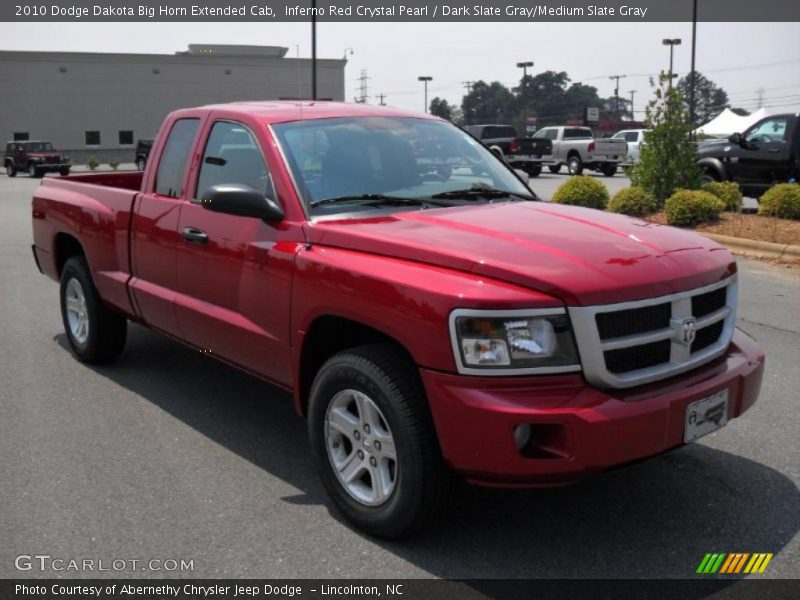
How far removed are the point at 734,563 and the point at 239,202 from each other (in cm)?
272

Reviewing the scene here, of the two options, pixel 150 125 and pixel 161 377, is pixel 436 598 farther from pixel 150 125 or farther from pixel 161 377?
pixel 150 125

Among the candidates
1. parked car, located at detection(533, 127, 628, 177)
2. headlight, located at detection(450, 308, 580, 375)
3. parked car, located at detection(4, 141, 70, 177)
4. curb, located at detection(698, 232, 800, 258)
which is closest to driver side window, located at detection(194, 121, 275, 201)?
headlight, located at detection(450, 308, 580, 375)

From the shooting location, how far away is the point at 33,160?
139 feet

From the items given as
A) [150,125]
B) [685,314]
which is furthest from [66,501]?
[150,125]

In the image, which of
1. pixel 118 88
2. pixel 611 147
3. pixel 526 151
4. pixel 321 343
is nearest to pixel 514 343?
pixel 321 343

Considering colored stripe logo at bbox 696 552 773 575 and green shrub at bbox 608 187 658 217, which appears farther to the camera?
green shrub at bbox 608 187 658 217

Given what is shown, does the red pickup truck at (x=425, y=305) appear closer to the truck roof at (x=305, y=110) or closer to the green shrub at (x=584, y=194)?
the truck roof at (x=305, y=110)

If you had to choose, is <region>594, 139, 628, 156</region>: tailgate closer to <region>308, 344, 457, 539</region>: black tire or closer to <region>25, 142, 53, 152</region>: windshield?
<region>25, 142, 53, 152</region>: windshield

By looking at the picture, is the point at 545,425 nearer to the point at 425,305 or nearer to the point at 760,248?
the point at 425,305

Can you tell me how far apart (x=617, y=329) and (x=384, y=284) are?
3.12 ft

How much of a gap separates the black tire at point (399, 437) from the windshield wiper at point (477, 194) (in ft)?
4.10

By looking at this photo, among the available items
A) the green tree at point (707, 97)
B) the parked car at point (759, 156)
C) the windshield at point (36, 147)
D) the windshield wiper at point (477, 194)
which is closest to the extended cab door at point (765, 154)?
the parked car at point (759, 156)

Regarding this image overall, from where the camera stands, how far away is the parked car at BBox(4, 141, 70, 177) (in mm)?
42375

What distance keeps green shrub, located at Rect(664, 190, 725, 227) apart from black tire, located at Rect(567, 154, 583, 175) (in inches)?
854
